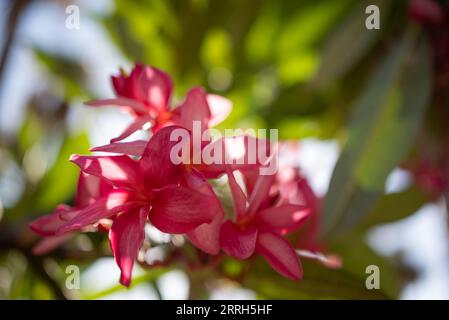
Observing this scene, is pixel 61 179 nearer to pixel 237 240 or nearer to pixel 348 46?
pixel 348 46

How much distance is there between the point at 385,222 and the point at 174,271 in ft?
1.09

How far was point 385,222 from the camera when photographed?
3.69 ft

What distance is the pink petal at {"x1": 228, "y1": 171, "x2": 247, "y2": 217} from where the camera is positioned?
2.23 feet

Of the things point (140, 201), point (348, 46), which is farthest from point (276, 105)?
point (140, 201)

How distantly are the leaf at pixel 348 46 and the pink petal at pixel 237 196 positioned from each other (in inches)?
23.7

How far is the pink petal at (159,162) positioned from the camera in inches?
25.6

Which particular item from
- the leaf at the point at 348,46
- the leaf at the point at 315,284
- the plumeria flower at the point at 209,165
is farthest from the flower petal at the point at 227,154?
the leaf at the point at 348,46

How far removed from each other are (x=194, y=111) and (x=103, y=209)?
13 cm

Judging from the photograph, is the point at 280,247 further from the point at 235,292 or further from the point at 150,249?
the point at 235,292

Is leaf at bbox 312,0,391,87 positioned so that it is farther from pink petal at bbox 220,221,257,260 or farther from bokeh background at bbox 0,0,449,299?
pink petal at bbox 220,221,257,260

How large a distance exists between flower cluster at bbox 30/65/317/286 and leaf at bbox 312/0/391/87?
53cm

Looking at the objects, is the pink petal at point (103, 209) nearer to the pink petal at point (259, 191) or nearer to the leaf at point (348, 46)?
the pink petal at point (259, 191)

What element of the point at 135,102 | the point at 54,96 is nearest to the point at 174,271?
the point at 135,102
